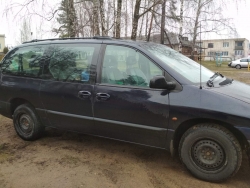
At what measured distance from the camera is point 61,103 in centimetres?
392

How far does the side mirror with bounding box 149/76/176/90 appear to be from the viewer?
9.95 ft

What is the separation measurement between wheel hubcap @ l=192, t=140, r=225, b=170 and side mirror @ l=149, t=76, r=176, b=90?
765mm

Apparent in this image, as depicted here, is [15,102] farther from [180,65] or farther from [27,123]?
[180,65]

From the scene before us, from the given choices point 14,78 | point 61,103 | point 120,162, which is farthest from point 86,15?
point 120,162

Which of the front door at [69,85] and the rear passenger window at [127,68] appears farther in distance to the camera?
the front door at [69,85]

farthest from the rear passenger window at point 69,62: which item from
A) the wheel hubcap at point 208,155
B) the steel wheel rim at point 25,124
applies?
the wheel hubcap at point 208,155

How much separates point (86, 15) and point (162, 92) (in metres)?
7.91

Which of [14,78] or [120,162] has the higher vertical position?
[14,78]

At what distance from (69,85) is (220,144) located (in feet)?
7.48

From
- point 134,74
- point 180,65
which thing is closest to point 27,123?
point 134,74

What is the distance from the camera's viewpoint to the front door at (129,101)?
10.5 feet

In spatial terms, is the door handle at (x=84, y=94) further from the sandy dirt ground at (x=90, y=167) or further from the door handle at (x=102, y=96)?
the sandy dirt ground at (x=90, y=167)

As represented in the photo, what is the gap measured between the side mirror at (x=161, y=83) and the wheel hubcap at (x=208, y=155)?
765mm

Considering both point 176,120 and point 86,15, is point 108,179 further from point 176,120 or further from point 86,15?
point 86,15
